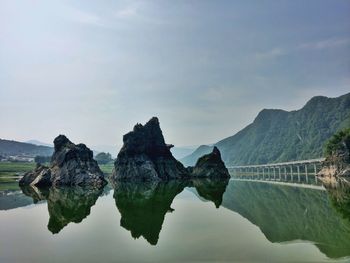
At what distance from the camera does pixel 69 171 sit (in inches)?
4488

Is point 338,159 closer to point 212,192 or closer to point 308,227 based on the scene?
point 212,192

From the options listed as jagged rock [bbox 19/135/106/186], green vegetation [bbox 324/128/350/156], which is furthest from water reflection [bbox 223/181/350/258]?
green vegetation [bbox 324/128/350/156]

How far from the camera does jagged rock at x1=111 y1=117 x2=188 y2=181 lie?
137 metres

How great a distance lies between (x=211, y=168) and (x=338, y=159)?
4928cm

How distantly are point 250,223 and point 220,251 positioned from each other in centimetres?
→ 1229

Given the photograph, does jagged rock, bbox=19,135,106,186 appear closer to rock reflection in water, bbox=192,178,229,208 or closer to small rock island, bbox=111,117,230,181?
small rock island, bbox=111,117,230,181

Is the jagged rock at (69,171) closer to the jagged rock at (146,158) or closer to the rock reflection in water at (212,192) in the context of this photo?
the jagged rock at (146,158)

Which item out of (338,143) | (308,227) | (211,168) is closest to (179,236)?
(308,227)

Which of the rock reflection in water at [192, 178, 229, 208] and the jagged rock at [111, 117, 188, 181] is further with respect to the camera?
the jagged rock at [111, 117, 188, 181]

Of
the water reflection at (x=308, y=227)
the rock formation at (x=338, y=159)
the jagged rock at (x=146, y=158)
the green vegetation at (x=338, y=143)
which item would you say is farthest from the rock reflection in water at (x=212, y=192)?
the green vegetation at (x=338, y=143)

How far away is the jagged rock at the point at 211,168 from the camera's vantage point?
142312 mm

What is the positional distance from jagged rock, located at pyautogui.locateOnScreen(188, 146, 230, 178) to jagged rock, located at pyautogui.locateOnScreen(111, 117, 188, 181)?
595 centimetres

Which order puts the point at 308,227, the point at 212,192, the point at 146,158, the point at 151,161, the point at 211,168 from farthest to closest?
the point at 211,168, the point at 151,161, the point at 146,158, the point at 212,192, the point at 308,227

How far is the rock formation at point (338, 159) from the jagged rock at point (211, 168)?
38052 mm
